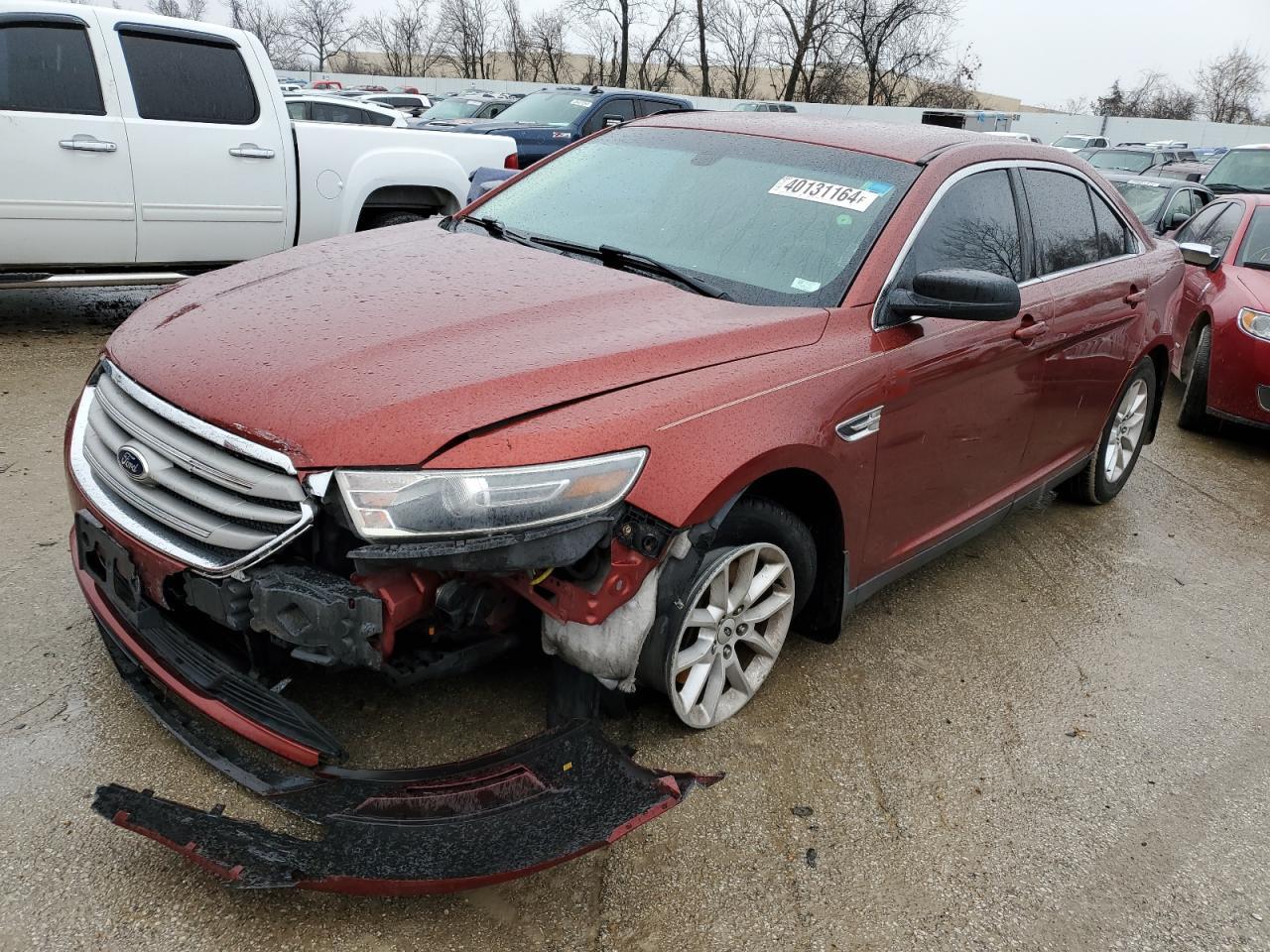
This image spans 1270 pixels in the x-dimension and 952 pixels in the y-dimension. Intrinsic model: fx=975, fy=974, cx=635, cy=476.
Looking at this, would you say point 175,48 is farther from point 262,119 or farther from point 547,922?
point 547,922

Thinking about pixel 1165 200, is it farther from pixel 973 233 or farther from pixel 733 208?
pixel 733 208

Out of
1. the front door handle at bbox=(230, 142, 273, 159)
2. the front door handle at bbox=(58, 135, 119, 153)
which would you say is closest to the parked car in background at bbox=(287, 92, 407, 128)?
the front door handle at bbox=(230, 142, 273, 159)

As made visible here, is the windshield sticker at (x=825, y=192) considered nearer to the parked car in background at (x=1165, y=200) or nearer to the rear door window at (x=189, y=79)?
the rear door window at (x=189, y=79)

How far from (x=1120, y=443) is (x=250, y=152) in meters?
5.64

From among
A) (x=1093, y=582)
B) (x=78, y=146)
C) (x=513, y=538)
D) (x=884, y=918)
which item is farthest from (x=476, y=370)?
(x=78, y=146)

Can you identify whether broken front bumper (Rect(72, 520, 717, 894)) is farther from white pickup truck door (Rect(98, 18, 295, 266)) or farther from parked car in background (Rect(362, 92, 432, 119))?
parked car in background (Rect(362, 92, 432, 119))

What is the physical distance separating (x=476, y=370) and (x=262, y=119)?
5.26 meters

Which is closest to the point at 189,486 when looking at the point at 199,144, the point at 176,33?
the point at 199,144

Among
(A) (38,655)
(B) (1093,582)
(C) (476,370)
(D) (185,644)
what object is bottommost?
(B) (1093,582)

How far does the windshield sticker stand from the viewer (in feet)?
10.3

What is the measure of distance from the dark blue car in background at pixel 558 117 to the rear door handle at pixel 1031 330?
32.0 ft

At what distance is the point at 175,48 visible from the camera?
249 inches

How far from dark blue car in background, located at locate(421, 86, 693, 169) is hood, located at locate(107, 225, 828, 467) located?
9.98 metres

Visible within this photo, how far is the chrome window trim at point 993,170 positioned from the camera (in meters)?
2.98
